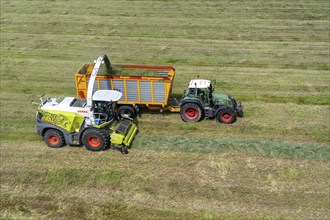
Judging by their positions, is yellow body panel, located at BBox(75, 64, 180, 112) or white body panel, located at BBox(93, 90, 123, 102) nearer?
white body panel, located at BBox(93, 90, 123, 102)

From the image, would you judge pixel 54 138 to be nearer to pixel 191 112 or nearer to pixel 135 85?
pixel 135 85

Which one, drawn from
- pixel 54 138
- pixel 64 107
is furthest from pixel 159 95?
pixel 54 138

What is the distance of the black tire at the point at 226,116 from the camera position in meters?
16.1

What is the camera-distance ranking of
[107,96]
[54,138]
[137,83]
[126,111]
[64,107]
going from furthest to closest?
[126,111]
[137,83]
[54,138]
[64,107]
[107,96]

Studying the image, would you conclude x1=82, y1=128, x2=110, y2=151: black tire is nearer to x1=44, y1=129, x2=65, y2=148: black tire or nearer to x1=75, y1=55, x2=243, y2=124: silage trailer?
x1=44, y1=129, x2=65, y2=148: black tire

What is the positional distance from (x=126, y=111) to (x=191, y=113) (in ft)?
9.22

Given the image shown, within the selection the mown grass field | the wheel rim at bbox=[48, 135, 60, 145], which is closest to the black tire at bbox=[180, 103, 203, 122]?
the mown grass field

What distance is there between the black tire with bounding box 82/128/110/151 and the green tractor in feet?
12.6

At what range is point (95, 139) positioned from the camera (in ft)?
46.6

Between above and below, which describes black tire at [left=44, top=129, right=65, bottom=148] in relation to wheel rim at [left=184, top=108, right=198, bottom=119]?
below

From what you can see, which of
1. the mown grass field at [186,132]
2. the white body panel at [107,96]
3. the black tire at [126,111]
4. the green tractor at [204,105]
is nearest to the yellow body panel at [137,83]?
the black tire at [126,111]

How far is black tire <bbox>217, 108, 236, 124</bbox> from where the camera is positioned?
16.1m

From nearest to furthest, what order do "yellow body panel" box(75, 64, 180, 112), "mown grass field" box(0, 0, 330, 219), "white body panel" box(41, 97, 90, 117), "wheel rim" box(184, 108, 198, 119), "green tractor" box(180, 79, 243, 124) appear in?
"mown grass field" box(0, 0, 330, 219)
"white body panel" box(41, 97, 90, 117)
"yellow body panel" box(75, 64, 180, 112)
"green tractor" box(180, 79, 243, 124)
"wheel rim" box(184, 108, 198, 119)

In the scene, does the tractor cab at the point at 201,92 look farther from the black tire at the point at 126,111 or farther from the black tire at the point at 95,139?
the black tire at the point at 95,139
